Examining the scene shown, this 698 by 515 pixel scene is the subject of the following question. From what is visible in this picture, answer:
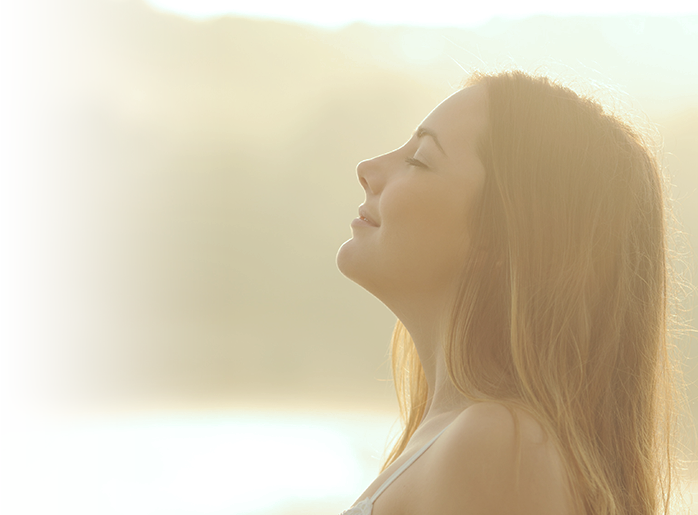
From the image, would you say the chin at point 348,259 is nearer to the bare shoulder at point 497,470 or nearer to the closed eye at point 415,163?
the closed eye at point 415,163

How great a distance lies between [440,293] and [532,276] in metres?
0.14

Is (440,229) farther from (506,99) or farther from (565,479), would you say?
(565,479)

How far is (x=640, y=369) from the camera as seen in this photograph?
0.78 meters

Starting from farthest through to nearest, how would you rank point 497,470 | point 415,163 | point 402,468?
1. point 415,163
2. point 402,468
3. point 497,470

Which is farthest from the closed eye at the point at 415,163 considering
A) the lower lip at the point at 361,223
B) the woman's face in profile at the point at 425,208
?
the lower lip at the point at 361,223

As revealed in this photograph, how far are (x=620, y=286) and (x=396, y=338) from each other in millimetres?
455

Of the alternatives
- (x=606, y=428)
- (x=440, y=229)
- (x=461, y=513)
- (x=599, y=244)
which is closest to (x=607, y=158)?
(x=599, y=244)

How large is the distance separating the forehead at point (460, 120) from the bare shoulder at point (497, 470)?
0.34 meters

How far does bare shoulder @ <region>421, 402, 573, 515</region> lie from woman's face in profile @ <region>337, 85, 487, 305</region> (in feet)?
0.76

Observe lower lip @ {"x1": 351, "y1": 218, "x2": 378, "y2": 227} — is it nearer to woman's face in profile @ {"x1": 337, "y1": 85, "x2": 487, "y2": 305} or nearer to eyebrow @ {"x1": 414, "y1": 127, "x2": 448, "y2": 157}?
woman's face in profile @ {"x1": 337, "y1": 85, "x2": 487, "y2": 305}

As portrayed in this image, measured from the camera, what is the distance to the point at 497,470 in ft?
2.00

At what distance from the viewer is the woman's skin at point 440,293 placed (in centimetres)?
61

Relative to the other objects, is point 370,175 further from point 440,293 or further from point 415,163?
point 440,293

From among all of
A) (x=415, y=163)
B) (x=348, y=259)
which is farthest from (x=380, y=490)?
(x=415, y=163)
